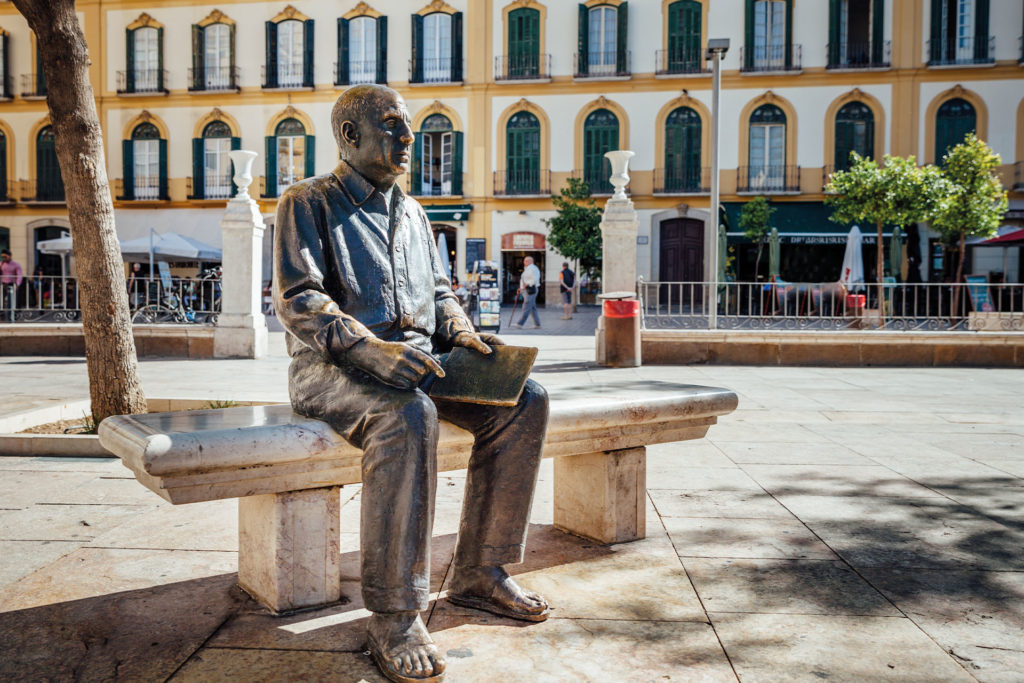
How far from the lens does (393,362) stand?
2.51 meters

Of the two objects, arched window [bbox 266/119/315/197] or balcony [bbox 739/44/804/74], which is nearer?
balcony [bbox 739/44/804/74]

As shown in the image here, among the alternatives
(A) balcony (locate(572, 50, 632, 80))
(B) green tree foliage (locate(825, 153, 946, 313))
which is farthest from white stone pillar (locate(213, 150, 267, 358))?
(A) balcony (locate(572, 50, 632, 80))

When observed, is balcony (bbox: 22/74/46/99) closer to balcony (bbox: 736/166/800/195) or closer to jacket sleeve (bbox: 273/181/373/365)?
balcony (bbox: 736/166/800/195)

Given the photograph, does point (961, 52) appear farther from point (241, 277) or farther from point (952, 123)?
point (241, 277)

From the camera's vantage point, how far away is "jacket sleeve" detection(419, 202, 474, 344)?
10.2ft

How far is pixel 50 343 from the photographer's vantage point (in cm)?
1231

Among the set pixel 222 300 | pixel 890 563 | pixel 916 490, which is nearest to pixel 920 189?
pixel 222 300

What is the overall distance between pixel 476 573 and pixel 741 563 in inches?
43.9

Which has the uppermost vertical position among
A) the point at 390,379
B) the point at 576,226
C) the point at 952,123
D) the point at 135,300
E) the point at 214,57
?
the point at 214,57

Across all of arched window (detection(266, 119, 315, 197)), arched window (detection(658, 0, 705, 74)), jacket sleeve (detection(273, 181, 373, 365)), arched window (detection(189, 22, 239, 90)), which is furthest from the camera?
arched window (detection(189, 22, 239, 90))

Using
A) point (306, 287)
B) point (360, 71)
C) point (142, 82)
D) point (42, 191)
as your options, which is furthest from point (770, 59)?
point (306, 287)

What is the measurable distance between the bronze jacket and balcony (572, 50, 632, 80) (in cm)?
2575

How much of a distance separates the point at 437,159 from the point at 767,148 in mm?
10588

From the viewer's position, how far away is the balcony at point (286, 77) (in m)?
28.7
